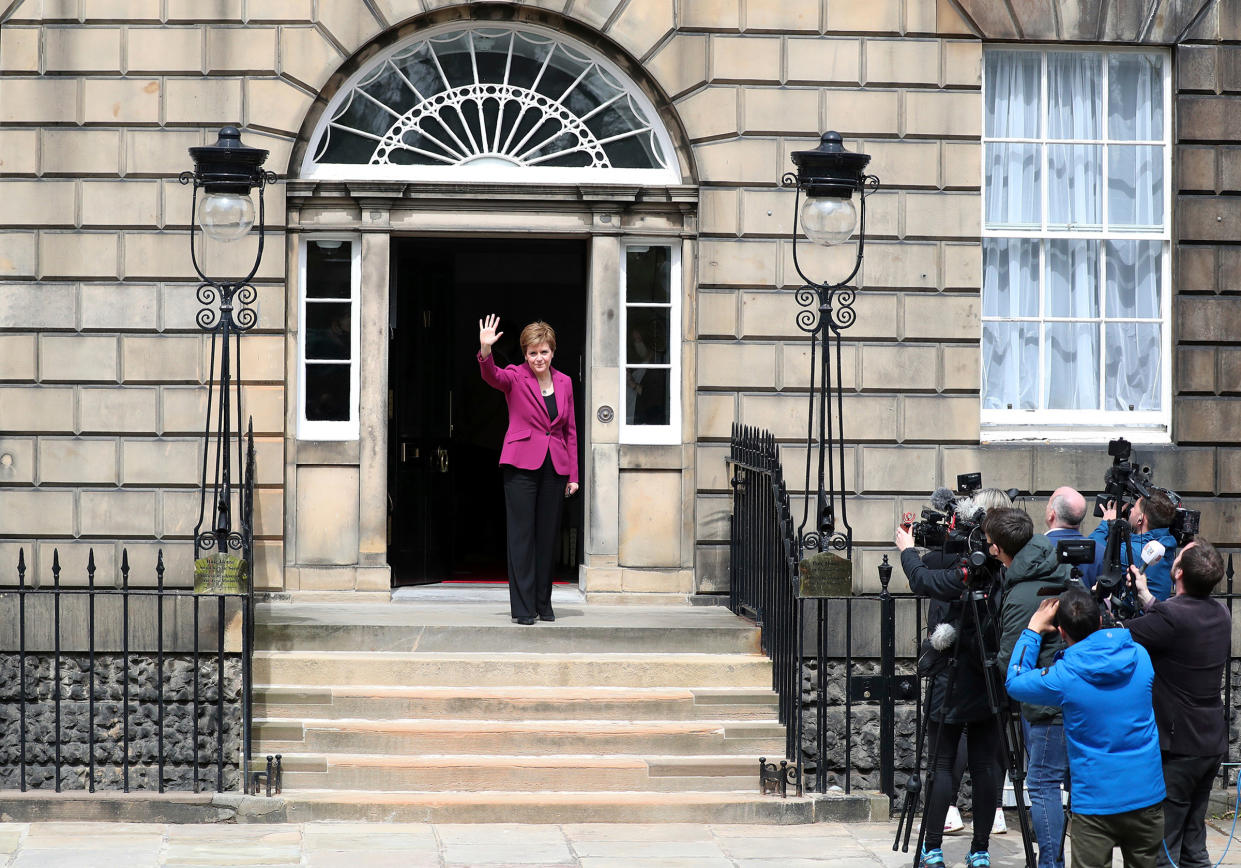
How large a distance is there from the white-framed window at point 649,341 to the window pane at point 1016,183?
7.91 ft

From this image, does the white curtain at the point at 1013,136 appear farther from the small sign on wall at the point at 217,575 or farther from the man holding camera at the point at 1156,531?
the small sign on wall at the point at 217,575

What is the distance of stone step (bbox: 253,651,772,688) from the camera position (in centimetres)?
912

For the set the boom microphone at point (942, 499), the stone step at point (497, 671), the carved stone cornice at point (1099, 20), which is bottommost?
the stone step at point (497, 671)

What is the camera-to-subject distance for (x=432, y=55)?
10906 mm

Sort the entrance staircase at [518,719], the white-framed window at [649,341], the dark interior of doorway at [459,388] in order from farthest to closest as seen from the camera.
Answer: the dark interior of doorway at [459,388] < the white-framed window at [649,341] < the entrance staircase at [518,719]

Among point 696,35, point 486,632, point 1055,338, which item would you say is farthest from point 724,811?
point 696,35

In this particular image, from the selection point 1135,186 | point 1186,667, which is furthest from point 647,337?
point 1186,667

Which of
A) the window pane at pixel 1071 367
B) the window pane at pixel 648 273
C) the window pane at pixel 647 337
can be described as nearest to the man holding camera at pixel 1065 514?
the window pane at pixel 1071 367

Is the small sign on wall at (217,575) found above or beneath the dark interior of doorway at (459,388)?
beneath

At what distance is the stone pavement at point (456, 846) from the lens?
24.4ft

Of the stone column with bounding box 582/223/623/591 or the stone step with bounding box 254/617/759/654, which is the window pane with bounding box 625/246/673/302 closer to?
the stone column with bounding box 582/223/623/591

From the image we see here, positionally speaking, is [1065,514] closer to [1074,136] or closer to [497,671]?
[497,671]

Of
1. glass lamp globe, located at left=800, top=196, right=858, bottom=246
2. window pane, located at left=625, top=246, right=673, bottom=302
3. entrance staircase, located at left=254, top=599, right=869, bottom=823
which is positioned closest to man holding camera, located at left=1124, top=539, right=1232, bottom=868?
entrance staircase, located at left=254, top=599, right=869, bottom=823

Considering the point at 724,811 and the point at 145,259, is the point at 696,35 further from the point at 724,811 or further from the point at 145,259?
the point at 724,811
